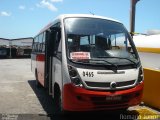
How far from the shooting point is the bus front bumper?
6.26 meters

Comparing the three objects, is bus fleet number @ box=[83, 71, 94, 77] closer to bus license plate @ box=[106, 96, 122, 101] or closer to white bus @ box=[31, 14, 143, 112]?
white bus @ box=[31, 14, 143, 112]

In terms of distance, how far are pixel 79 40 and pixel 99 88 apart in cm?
135

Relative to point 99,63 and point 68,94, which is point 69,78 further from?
point 99,63

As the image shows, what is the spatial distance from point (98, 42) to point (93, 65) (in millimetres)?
1067

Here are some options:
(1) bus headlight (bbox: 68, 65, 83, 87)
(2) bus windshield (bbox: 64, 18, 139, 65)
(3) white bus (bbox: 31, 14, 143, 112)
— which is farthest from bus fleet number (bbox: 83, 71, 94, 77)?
(2) bus windshield (bbox: 64, 18, 139, 65)

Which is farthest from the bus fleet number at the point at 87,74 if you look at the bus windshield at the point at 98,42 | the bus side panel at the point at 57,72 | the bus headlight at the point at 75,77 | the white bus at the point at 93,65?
the bus side panel at the point at 57,72

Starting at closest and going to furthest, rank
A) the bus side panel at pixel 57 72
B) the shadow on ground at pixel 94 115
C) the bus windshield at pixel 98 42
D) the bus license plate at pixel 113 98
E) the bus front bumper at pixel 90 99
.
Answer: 1. the bus front bumper at pixel 90 99
2. the bus license plate at pixel 113 98
3. the bus windshield at pixel 98 42
4. the bus side panel at pixel 57 72
5. the shadow on ground at pixel 94 115

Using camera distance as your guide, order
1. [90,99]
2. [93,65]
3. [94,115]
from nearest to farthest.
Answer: [90,99] < [93,65] < [94,115]

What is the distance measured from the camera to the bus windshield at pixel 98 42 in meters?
6.72

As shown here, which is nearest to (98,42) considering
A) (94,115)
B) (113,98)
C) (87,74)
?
(87,74)

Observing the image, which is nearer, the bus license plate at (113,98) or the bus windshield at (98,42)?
the bus license plate at (113,98)

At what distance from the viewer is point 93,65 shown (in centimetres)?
644

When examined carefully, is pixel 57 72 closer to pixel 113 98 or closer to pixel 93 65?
pixel 93 65

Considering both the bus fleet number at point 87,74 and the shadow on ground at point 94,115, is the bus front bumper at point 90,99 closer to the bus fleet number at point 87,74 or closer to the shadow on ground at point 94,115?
the bus fleet number at point 87,74
